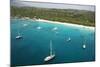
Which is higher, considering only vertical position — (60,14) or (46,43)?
(60,14)

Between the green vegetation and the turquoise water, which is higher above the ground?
the green vegetation

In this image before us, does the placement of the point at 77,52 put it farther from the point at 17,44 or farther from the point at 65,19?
the point at 17,44

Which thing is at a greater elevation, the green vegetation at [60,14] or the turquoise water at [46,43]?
the green vegetation at [60,14]
